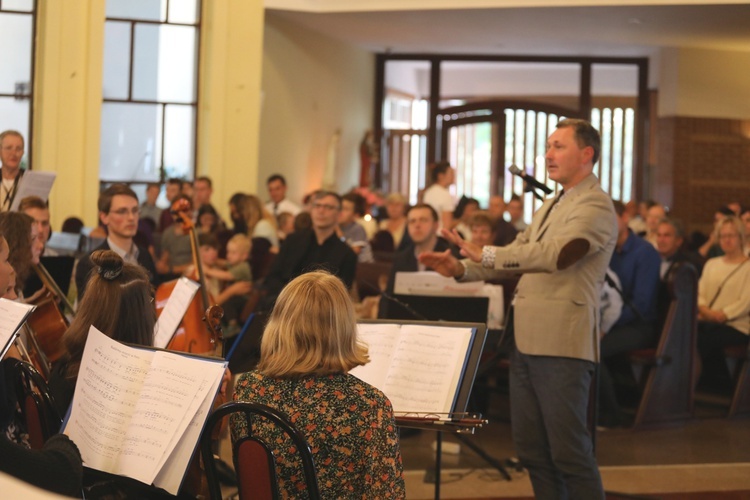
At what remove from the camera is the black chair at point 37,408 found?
278 cm

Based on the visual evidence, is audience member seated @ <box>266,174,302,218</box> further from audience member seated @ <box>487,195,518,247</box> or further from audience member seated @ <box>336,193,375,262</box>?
audience member seated @ <box>487,195,518,247</box>

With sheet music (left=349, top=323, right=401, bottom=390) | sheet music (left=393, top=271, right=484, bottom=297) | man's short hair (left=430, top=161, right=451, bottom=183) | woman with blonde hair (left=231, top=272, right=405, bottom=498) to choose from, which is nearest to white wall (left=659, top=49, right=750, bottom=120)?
man's short hair (left=430, top=161, right=451, bottom=183)

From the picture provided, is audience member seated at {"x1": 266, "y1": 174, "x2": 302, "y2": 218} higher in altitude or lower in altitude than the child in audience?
higher

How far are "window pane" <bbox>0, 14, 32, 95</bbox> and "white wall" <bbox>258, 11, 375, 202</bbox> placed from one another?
286 cm

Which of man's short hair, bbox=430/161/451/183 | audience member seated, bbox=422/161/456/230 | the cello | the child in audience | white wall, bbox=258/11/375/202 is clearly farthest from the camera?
white wall, bbox=258/11/375/202

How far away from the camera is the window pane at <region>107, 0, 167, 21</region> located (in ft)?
37.4

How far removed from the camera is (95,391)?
8.81ft

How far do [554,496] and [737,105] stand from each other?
11978 millimetres

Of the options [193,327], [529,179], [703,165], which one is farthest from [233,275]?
[703,165]

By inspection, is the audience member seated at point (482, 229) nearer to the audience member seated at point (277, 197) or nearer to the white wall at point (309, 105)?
the audience member seated at point (277, 197)

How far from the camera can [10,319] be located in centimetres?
264

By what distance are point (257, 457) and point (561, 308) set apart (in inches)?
65.5

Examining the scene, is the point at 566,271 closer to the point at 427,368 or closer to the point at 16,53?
the point at 427,368

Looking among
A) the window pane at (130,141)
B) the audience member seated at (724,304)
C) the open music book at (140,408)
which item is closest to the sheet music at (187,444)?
the open music book at (140,408)
